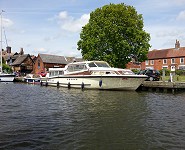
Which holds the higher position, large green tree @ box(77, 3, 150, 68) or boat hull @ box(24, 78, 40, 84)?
large green tree @ box(77, 3, 150, 68)

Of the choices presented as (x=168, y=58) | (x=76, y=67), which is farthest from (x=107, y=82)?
(x=168, y=58)

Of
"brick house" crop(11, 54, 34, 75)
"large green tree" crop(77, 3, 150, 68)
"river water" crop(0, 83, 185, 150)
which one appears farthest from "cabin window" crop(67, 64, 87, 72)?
"brick house" crop(11, 54, 34, 75)

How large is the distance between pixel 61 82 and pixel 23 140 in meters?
28.3

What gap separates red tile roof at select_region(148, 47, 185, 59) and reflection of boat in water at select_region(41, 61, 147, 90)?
4162 cm

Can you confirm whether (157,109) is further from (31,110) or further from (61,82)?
(61,82)

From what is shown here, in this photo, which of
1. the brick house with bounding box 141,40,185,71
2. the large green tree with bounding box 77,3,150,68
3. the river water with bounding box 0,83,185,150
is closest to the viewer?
the river water with bounding box 0,83,185,150

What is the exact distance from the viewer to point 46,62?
7931cm

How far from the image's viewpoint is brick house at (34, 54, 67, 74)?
7925 centimetres

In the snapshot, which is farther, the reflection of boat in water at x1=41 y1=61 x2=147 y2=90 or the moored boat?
the moored boat

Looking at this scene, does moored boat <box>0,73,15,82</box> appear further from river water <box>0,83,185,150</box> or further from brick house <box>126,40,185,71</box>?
river water <box>0,83,185,150</box>

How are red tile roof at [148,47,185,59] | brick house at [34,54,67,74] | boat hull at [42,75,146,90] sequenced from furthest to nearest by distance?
brick house at [34,54,67,74] < red tile roof at [148,47,185,59] < boat hull at [42,75,146,90]

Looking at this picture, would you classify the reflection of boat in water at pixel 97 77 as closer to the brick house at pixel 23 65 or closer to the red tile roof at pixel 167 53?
the red tile roof at pixel 167 53

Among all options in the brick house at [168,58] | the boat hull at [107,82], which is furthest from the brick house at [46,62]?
Answer: the boat hull at [107,82]

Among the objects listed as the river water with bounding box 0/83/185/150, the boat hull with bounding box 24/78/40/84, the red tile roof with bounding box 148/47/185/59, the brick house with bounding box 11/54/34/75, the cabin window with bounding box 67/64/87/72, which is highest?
the red tile roof with bounding box 148/47/185/59
